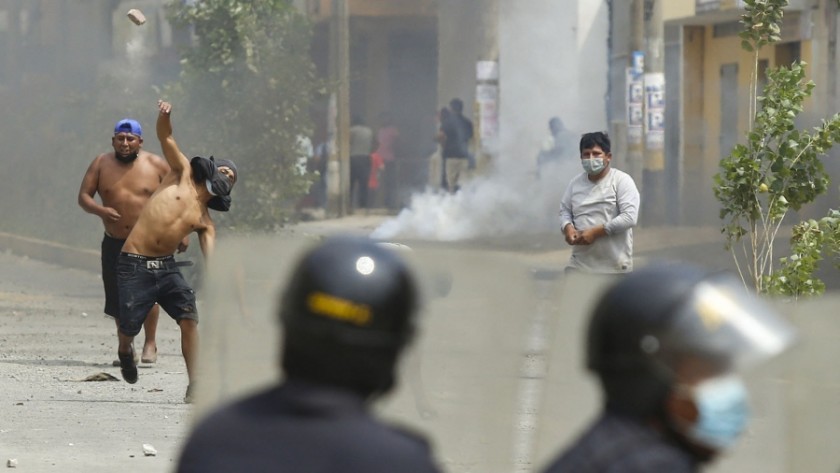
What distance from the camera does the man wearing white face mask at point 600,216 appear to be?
310 inches

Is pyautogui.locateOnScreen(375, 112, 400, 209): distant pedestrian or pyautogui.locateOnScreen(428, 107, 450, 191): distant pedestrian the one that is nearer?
pyautogui.locateOnScreen(428, 107, 450, 191): distant pedestrian

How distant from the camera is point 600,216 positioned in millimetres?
7930

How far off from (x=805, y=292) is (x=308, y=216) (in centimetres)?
969

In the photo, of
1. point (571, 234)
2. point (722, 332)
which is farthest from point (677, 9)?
point (722, 332)

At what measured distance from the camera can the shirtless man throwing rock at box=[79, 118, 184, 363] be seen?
29.3ft

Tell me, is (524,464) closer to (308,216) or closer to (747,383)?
(747,383)

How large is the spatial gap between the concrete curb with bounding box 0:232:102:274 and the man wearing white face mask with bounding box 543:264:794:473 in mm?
14139

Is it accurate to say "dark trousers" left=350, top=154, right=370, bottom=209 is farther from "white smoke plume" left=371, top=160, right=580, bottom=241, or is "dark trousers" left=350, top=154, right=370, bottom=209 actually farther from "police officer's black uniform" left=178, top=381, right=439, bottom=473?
"police officer's black uniform" left=178, top=381, right=439, bottom=473

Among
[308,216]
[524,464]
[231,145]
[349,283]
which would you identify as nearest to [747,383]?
[349,283]

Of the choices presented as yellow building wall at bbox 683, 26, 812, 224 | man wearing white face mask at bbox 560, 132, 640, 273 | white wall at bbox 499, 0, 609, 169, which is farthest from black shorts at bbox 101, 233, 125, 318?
white wall at bbox 499, 0, 609, 169

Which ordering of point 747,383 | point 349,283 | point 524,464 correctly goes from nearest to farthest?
point 349,283, point 747,383, point 524,464

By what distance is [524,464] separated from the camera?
18.5 feet

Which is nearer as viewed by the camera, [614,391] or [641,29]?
[614,391]

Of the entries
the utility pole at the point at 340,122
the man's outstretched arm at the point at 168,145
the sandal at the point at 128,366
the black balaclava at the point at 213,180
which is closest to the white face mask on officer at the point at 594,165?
the black balaclava at the point at 213,180
